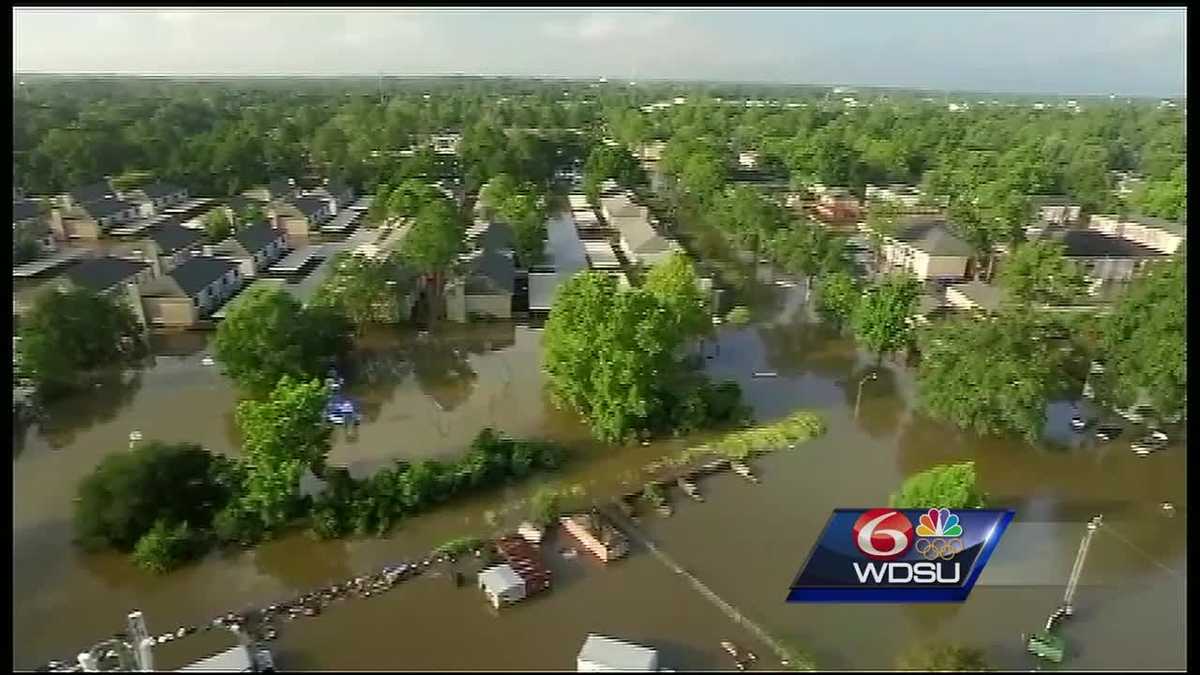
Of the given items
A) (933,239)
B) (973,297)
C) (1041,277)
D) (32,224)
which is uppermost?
(1041,277)

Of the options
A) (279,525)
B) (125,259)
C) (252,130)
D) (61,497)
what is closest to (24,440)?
(61,497)

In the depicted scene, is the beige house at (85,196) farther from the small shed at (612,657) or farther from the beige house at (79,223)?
the small shed at (612,657)

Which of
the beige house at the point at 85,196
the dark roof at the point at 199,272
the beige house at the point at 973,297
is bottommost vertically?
the beige house at the point at 973,297

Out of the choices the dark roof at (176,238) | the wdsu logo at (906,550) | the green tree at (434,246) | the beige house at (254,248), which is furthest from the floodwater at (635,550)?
the dark roof at (176,238)

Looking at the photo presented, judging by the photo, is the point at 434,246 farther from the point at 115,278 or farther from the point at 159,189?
the point at 159,189

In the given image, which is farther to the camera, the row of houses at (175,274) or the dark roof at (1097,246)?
the dark roof at (1097,246)

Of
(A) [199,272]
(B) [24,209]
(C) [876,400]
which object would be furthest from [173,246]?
(C) [876,400]
